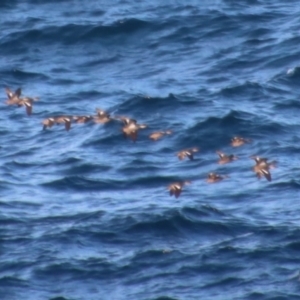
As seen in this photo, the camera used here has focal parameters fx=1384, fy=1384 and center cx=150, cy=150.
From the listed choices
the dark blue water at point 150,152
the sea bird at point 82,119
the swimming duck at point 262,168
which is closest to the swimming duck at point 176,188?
the dark blue water at point 150,152

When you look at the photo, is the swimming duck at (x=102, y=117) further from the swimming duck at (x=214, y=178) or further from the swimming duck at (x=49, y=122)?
the swimming duck at (x=214, y=178)

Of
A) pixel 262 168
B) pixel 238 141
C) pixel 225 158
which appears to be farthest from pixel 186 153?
pixel 262 168

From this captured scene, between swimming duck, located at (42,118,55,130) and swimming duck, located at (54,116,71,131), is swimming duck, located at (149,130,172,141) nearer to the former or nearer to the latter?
swimming duck, located at (54,116,71,131)

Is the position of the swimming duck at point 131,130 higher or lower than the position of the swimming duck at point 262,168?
higher

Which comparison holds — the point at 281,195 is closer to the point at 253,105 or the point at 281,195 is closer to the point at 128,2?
the point at 253,105

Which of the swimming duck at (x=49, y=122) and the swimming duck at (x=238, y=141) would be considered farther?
the swimming duck at (x=49, y=122)

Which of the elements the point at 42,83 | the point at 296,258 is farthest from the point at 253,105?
the point at 296,258

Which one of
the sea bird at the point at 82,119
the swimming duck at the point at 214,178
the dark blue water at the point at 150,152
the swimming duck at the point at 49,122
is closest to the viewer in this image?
the dark blue water at the point at 150,152
